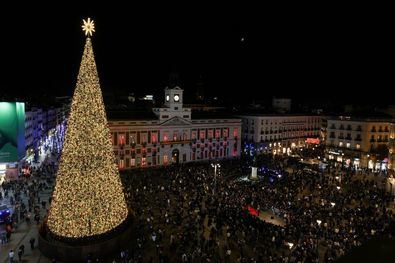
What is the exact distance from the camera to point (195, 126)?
6047 cm

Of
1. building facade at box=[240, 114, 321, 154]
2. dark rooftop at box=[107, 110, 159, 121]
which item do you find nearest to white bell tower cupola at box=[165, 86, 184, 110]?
dark rooftop at box=[107, 110, 159, 121]

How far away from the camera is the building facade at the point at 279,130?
69812 millimetres

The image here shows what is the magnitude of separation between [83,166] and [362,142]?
54814 mm

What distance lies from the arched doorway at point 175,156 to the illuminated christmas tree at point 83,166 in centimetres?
3654

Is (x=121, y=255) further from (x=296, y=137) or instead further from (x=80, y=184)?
(x=296, y=137)

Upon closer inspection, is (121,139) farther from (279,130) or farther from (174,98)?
(279,130)

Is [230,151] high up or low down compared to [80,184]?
down

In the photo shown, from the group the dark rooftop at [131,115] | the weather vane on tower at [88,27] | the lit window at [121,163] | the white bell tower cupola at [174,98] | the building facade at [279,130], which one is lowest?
the lit window at [121,163]

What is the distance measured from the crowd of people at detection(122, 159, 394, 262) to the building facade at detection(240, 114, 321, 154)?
27.1m

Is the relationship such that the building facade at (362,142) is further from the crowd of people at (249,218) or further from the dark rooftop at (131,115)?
the dark rooftop at (131,115)

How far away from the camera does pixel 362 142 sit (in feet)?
199

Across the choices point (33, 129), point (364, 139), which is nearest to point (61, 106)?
point (33, 129)

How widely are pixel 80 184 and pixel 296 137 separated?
64.4 m

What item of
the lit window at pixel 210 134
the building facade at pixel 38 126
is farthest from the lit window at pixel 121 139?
the lit window at pixel 210 134
